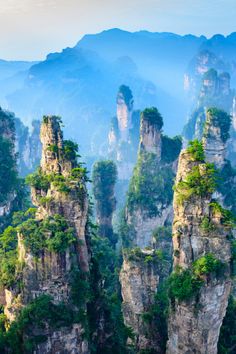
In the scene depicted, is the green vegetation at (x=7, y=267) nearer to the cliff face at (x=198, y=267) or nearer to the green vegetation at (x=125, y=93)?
the cliff face at (x=198, y=267)

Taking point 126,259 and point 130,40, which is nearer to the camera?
point 126,259

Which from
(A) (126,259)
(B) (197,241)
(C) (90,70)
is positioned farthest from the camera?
(C) (90,70)

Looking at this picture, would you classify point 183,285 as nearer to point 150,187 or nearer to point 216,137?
point 150,187

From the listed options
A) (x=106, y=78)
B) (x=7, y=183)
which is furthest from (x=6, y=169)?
(x=106, y=78)

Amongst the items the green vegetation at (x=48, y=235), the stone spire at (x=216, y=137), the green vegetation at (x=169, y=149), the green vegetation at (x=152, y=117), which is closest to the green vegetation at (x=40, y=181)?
the green vegetation at (x=48, y=235)

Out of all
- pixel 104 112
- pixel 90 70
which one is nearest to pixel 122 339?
pixel 104 112

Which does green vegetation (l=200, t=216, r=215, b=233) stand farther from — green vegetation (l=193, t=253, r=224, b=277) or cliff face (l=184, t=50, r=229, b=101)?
cliff face (l=184, t=50, r=229, b=101)

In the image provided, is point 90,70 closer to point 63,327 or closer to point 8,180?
point 8,180
